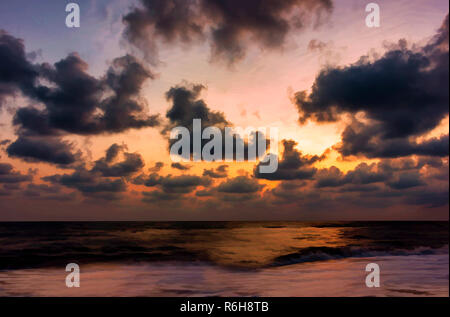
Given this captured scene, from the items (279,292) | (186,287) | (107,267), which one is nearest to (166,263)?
(107,267)

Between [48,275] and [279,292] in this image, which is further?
[48,275]
